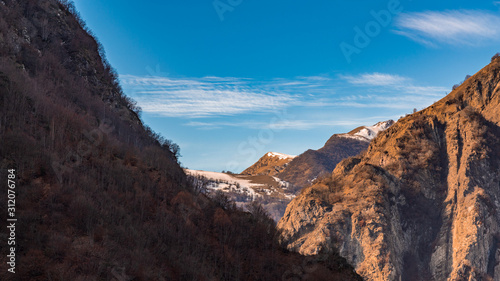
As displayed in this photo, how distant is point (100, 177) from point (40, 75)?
21.7m

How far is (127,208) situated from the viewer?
1384 inches

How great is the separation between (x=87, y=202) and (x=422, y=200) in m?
94.3

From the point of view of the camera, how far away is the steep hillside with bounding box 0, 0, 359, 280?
23547 mm

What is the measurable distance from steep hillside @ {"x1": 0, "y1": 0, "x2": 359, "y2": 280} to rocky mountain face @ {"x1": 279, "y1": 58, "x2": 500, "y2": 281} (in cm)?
3874

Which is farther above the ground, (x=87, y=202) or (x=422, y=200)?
(x=87, y=202)

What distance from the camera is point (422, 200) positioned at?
10212 centimetres

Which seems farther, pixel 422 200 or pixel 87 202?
pixel 422 200

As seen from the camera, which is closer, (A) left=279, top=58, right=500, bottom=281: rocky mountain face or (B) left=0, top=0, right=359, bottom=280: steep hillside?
(B) left=0, top=0, right=359, bottom=280: steep hillside

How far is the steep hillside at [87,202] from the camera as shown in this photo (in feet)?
77.3

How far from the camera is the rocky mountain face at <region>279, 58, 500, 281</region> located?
8706 cm

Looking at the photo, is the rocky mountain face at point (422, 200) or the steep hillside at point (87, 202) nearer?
the steep hillside at point (87, 202)

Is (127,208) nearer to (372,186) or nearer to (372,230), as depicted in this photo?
(372,230)

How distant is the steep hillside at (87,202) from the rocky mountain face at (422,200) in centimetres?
3874

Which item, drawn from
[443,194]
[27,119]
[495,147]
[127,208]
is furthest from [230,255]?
[495,147]
